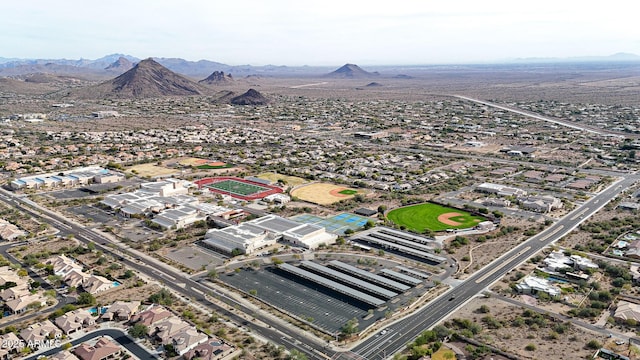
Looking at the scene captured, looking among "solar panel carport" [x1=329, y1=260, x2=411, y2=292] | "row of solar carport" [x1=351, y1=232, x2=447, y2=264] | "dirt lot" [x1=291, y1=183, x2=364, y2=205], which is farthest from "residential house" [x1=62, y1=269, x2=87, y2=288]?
"dirt lot" [x1=291, y1=183, x2=364, y2=205]

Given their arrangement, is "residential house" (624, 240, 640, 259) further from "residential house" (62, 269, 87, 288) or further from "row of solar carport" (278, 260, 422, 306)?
"residential house" (62, 269, 87, 288)

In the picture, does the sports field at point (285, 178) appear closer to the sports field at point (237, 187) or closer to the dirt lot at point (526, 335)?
the sports field at point (237, 187)

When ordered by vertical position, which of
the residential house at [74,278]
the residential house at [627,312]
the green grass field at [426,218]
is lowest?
the residential house at [627,312]

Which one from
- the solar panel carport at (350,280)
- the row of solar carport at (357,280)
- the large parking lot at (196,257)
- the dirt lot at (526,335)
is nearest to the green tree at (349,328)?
the row of solar carport at (357,280)

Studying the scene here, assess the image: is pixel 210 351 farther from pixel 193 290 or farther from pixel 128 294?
pixel 128 294

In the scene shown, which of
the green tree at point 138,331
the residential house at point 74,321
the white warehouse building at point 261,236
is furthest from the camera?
the white warehouse building at point 261,236

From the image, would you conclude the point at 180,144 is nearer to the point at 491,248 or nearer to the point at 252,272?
the point at 252,272
